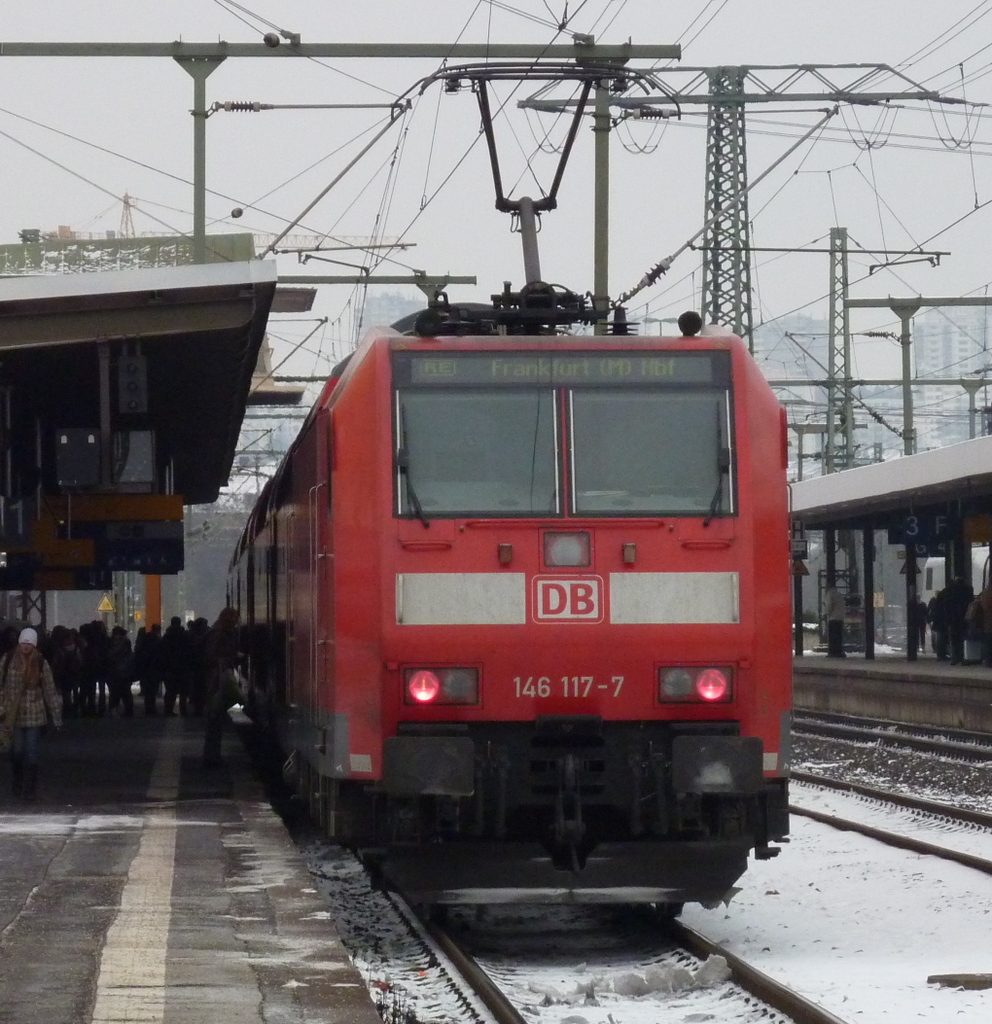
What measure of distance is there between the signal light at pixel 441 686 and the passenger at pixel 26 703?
6.65 metres

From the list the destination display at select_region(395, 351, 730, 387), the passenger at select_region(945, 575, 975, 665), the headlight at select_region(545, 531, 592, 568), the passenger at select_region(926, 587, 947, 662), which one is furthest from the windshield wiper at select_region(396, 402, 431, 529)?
the passenger at select_region(926, 587, 947, 662)

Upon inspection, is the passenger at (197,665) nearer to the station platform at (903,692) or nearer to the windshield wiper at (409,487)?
the station platform at (903,692)

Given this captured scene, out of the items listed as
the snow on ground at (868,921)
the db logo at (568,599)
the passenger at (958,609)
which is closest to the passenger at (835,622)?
the passenger at (958,609)

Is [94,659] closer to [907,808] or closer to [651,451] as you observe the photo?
[907,808]

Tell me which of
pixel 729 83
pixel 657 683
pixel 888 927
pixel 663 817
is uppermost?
pixel 729 83

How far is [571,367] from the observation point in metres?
9.56

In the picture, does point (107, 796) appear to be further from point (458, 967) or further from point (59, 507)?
point (59, 507)

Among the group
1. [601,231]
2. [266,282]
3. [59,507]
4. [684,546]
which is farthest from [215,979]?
[59,507]

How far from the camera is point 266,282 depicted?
43.7ft

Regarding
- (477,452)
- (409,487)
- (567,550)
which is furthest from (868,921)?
(409,487)

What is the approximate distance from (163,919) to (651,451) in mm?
3203

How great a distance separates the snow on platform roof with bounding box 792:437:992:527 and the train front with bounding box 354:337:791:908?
1596cm

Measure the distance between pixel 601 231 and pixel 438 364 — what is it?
362 inches

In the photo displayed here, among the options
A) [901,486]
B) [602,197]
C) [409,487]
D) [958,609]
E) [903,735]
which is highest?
[602,197]
